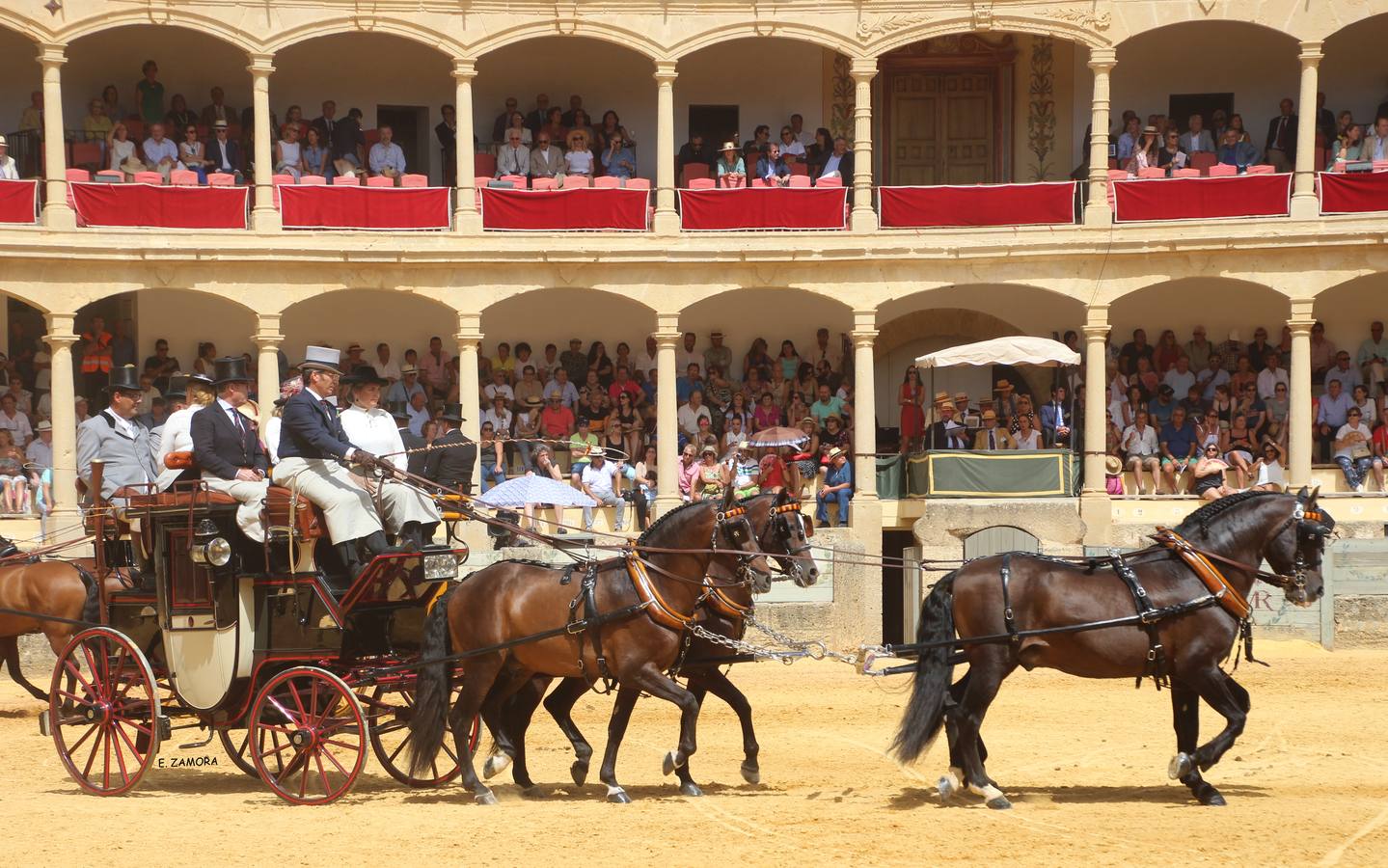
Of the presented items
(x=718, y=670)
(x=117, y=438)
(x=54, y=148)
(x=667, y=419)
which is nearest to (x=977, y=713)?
(x=718, y=670)

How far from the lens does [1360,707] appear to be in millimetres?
15656

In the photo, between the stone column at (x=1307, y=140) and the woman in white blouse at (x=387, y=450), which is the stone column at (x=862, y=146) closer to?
the stone column at (x=1307, y=140)

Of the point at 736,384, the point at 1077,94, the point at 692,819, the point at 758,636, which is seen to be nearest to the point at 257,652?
the point at 692,819

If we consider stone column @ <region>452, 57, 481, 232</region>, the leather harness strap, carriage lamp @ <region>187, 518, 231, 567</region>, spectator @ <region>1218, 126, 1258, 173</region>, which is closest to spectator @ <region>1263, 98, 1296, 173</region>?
spectator @ <region>1218, 126, 1258, 173</region>

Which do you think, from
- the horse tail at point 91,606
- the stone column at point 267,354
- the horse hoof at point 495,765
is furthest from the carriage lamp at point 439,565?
the stone column at point 267,354

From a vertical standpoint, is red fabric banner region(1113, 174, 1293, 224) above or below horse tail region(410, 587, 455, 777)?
above

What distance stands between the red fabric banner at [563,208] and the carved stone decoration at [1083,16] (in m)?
6.78

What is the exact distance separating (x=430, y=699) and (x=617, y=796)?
1388mm

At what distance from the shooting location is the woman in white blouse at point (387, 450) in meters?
11.7

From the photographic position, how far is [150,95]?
25938mm

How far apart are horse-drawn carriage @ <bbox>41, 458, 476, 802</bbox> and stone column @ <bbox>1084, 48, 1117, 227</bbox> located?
1633 centimetres

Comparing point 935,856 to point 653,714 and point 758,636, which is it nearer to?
point 653,714

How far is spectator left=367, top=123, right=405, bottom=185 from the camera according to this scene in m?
26.1

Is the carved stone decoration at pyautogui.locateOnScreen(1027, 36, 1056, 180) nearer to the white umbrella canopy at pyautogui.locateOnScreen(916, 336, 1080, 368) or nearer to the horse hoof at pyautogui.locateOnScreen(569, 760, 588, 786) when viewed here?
the white umbrella canopy at pyautogui.locateOnScreen(916, 336, 1080, 368)
